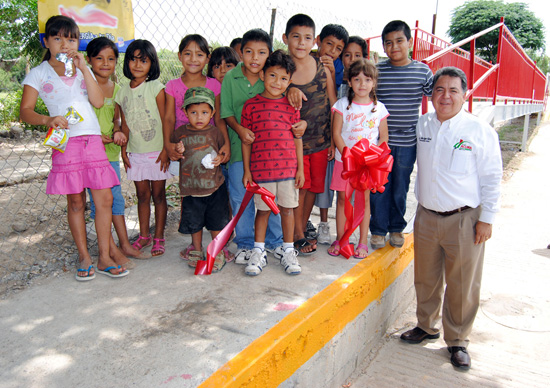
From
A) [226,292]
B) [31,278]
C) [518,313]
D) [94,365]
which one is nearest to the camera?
[94,365]

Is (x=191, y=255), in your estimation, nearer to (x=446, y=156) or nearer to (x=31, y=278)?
(x=31, y=278)

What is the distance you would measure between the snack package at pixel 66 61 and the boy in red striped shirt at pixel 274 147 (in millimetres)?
1099

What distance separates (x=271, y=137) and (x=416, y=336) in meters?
1.82

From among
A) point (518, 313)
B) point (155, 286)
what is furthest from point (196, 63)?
point (518, 313)

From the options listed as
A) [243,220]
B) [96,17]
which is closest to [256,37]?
[96,17]

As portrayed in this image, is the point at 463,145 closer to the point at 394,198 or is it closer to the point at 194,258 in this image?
the point at 394,198

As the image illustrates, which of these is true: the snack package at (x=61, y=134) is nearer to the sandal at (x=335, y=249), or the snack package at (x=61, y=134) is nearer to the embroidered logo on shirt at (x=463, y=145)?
the sandal at (x=335, y=249)

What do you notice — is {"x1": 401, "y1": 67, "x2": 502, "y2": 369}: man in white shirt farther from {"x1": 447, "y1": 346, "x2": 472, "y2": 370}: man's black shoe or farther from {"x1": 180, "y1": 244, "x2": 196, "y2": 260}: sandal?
{"x1": 180, "y1": 244, "x2": 196, "y2": 260}: sandal

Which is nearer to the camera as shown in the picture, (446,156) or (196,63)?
(446,156)

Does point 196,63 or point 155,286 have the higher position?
point 196,63

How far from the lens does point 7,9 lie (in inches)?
380

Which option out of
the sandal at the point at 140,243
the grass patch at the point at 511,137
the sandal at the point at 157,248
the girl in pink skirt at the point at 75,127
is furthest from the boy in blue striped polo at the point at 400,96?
the grass patch at the point at 511,137

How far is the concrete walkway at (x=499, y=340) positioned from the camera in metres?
2.81

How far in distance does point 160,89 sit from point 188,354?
6.13 feet
